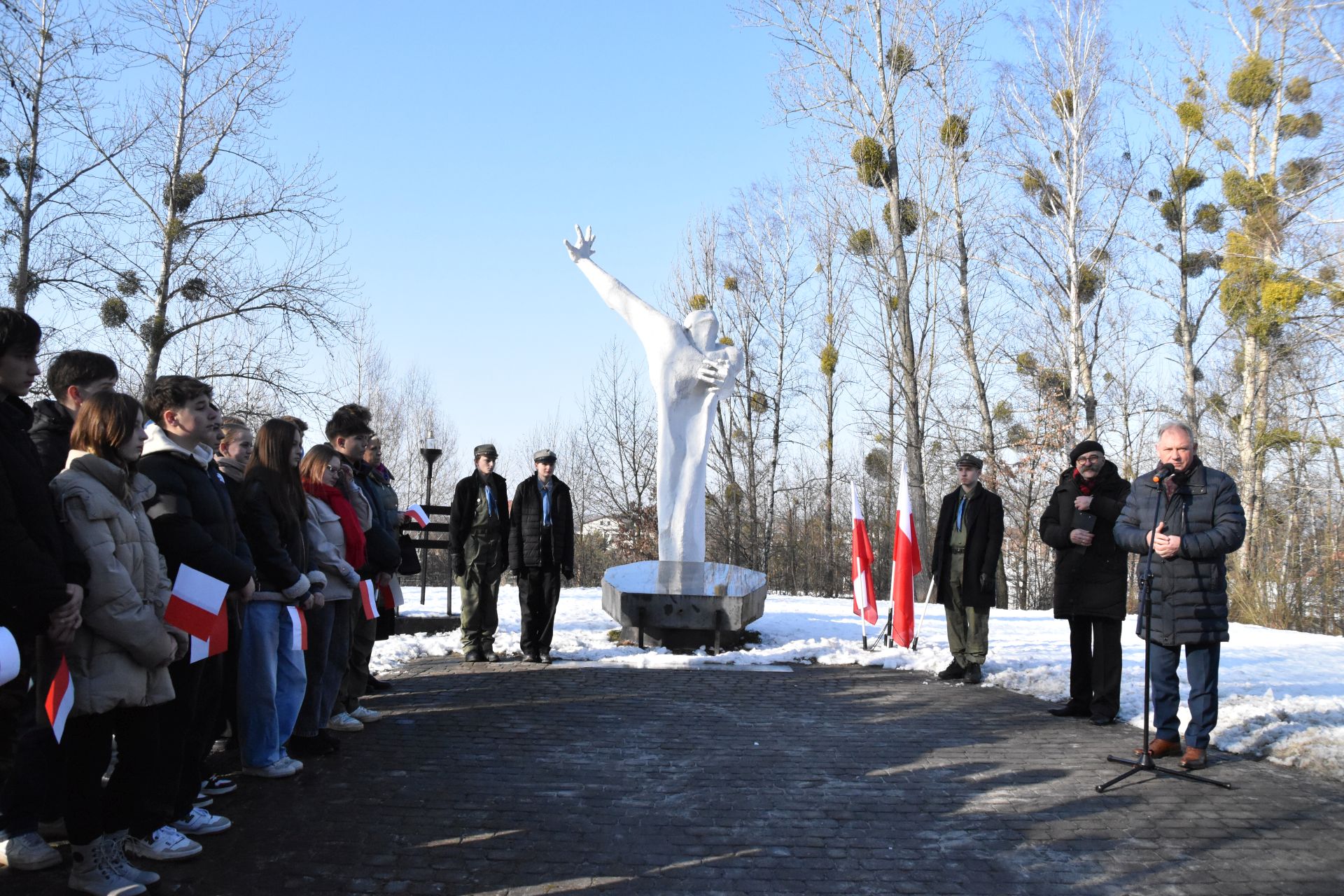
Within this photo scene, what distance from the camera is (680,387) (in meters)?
12.6

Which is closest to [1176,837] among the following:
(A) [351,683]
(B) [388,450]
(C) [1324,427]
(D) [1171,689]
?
(D) [1171,689]

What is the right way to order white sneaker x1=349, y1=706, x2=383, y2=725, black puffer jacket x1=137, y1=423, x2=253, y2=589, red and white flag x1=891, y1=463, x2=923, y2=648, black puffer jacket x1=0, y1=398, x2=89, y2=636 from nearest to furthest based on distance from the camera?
black puffer jacket x1=0, y1=398, x2=89, y2=636
black puffer jacket x1=137, y1=423, x2=253, y2=589
white sneaker x1=349, y1=706, x2=383, y2=725
red and white flag x1=891, y1=463, x2=923, y2=648

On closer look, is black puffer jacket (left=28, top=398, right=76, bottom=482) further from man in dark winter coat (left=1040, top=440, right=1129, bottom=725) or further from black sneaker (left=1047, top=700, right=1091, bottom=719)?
black sneaker (left=1047, top=700, right=1091, bottom=719)

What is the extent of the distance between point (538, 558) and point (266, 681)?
4575 millimetres

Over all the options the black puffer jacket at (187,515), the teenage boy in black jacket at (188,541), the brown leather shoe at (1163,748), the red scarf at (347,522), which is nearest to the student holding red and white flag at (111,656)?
the teenage boy in black jacket at (188,541)

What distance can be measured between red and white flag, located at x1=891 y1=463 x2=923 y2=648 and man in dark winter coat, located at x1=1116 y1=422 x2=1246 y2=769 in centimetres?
399

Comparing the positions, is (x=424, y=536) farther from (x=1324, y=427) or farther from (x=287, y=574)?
(x=1324, y=427)

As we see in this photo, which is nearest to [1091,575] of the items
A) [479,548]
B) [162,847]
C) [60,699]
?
[479,548]

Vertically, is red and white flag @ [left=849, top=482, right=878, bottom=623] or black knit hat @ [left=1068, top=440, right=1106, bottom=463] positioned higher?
black knit hat @ [left=1068, top=440, right=1106, bottom=463]

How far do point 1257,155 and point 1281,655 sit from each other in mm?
19171

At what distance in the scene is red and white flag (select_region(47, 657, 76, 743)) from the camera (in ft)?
10.8

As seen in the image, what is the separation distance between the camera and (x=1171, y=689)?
593 cm

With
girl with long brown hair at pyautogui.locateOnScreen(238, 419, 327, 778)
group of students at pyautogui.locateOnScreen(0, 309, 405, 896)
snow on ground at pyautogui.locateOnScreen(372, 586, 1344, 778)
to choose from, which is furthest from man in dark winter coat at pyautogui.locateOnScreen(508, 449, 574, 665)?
girl with long brown hair at pyautogui.locateOnScreen(238, 419, 327, 778)

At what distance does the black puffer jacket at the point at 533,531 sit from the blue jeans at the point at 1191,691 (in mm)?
5442
